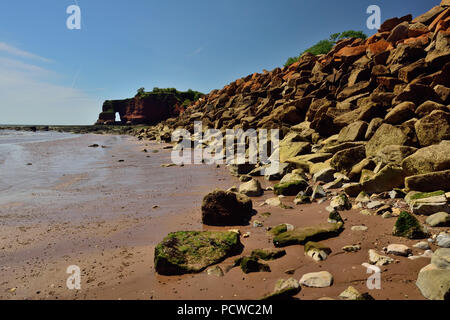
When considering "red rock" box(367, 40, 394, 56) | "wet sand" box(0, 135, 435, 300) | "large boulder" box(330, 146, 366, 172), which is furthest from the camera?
"red rock" box(367, 40, 394, 56)

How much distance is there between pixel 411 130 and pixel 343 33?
4022cm

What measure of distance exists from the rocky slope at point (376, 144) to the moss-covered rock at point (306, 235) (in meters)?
0.01

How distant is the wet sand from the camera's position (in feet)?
10.1

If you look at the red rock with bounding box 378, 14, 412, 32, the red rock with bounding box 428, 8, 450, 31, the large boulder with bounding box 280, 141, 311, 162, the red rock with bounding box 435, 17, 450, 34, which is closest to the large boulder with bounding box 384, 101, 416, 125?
the large boulder with bounding box 280, 141, 311, 162

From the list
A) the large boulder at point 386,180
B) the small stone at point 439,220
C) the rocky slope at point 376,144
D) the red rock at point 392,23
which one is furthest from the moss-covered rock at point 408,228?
the red rock at point 392,23

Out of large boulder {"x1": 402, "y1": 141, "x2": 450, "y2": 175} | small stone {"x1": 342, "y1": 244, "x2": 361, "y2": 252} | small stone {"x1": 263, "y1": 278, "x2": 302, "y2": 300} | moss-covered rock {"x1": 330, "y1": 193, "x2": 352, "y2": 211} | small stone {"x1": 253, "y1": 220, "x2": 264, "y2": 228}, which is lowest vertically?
small stone {"x1": 263, "y1": 278, "x2": 302, "y2": 300}

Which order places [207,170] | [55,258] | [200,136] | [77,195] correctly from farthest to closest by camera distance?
1. [200,136]
2. [207,170]
3. [77,195]
4. [55,258]

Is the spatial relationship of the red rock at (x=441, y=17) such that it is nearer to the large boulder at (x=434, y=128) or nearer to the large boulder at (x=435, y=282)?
the large boulder at (x=434, y=128)

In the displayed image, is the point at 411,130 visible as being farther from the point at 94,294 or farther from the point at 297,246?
the point at 94,294

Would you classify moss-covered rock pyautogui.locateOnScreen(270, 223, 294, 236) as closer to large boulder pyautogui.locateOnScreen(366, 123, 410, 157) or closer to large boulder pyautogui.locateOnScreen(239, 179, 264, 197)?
large boulder pyautogui.locateOnScreen(239, 179, 264, 197)

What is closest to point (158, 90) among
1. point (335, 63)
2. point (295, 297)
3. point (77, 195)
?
point (335, 63)

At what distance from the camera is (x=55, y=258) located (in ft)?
13.7

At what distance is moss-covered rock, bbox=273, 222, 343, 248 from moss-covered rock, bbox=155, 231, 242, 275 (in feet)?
2.04

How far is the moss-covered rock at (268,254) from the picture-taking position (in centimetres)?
364
